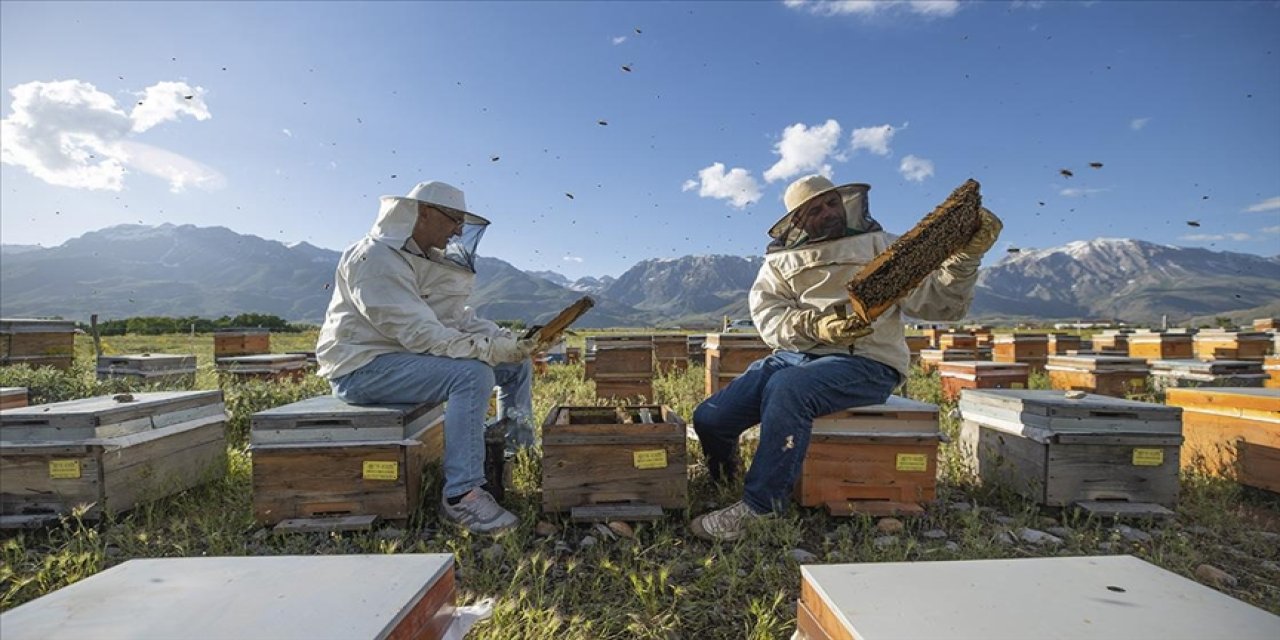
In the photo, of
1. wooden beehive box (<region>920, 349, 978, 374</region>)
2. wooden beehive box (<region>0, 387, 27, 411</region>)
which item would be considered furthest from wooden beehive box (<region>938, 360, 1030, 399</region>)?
wooden beehive box (<region>0, 387, 27, 411</region>)

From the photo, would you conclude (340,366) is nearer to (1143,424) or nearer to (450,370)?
(450,370)

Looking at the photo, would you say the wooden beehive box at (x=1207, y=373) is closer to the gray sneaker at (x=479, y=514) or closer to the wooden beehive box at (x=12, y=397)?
the gray sneaker at (x=479, y=514)

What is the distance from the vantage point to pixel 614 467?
3.43m

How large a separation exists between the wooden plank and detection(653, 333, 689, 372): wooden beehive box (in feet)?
24.8

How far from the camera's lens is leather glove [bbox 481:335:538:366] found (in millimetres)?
3725

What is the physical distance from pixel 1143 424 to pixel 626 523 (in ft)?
10.4

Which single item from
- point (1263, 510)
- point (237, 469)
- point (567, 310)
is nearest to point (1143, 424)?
point (1263, 510)

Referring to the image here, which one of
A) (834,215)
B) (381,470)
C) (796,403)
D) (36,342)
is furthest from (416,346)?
(36,342)

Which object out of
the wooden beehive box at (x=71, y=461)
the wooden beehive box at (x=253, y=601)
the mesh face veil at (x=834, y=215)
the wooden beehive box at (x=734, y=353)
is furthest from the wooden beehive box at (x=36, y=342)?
the mesh face veil at (x=834, y=215)

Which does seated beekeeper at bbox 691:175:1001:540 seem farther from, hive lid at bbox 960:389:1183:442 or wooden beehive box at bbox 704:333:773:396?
wooden beehive box at bbox 704:333:773:396

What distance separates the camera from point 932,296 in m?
3.64

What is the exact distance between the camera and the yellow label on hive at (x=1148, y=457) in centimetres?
359

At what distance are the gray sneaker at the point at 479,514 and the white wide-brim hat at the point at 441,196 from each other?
1.79 metres

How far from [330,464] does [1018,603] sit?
10.9 feet
